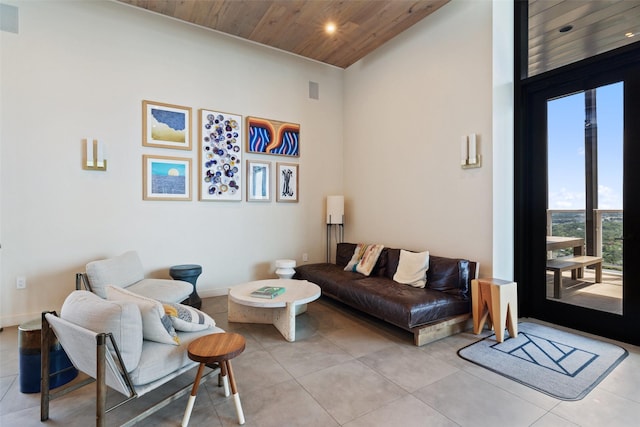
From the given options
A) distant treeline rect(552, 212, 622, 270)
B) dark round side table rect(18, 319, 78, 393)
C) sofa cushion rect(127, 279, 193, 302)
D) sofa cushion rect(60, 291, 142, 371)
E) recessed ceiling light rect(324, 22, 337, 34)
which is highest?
recessed ceiling light rect(324, 22, 337, 34)

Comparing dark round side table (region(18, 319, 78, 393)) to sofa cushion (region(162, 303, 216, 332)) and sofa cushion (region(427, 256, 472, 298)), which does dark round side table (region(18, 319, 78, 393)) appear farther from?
sofa cushion (region(427, 256, 472, 298))

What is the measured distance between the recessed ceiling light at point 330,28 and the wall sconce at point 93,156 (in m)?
3.14

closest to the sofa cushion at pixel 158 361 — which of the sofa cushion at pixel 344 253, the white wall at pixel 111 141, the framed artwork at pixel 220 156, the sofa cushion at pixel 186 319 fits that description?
the sofa cushion at pixel 186 319

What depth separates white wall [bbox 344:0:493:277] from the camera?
3.38 m

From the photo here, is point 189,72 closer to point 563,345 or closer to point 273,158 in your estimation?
point 273,158

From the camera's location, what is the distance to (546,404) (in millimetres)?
1957

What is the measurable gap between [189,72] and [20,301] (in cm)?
330

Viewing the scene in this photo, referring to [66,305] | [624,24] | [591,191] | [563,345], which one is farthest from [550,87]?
[66,305]

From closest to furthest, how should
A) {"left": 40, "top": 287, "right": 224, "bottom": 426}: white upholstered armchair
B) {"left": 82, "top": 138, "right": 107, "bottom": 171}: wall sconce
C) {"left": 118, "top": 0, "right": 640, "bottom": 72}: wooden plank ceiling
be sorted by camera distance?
{"left": 40, "top": 287, "right": 224, "bottom": 426}: white upholstered armchair, {"left": 118, "top": 0, "right": 640, "bottom": 72}: wooden plank ceiling, {"left": 82, "top": 138, "right": 107, "bottom": 171}: wall sconce

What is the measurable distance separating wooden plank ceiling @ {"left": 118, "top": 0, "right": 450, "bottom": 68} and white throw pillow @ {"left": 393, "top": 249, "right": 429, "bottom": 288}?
9.58 feet

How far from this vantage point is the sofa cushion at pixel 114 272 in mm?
2920

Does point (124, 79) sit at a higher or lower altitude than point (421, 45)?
lower

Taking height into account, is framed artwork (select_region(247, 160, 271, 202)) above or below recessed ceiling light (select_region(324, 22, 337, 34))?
below

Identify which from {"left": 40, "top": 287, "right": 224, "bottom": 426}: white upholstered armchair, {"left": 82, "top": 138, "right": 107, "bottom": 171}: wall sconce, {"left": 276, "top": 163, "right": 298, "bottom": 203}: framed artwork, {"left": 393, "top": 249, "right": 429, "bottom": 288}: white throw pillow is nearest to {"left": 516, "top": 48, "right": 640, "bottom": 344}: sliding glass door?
{"left": 393, "top": 249, "right": 429, "bottom": 288}: white throw pillow
